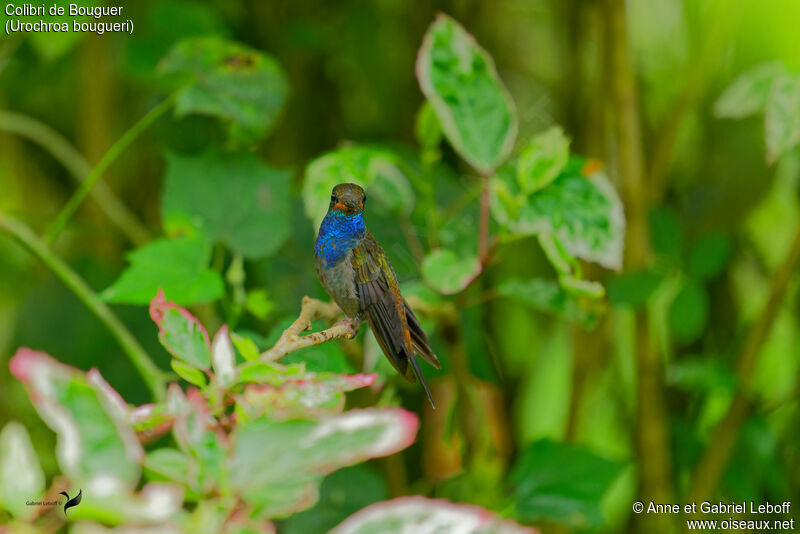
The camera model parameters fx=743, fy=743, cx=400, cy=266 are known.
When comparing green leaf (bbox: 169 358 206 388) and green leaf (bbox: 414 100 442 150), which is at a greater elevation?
green leaf (bbox: 414 100 442 150)

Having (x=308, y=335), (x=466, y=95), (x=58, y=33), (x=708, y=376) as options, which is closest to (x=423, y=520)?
(x=308, y=335)

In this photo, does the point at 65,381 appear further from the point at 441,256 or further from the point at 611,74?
the point at 611,74

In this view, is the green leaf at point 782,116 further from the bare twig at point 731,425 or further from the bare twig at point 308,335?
the bare twig at point 308,335

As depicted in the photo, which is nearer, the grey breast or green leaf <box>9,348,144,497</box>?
green leaf <box>9,348,144,497</box>

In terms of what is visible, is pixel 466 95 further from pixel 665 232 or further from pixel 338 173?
pixel 665 232
